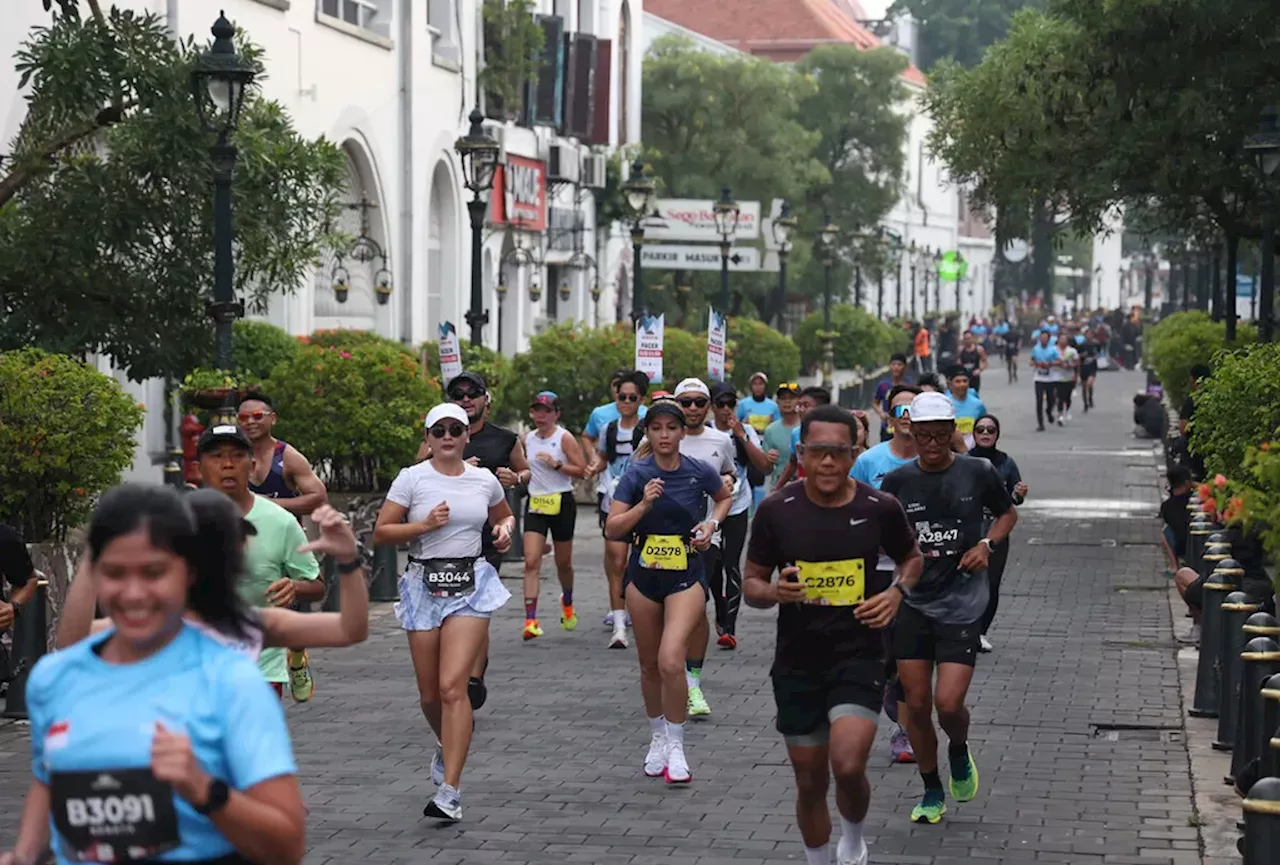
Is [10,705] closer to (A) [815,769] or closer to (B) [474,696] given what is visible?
(B) [474,696]

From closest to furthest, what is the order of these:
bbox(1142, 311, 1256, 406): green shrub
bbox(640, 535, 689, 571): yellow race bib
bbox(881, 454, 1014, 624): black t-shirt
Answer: bbox(881, 454, 1014, 624): black t-shirt < bbox(640, 535, 689, 571): yellow race bib < bbox(1142, 311, 1256, 406): green shrub

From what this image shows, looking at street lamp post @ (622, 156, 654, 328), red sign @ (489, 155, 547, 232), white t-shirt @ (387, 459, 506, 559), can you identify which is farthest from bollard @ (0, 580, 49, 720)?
red sign @ (489, 155, 547, 232)

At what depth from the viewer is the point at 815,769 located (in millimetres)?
7551

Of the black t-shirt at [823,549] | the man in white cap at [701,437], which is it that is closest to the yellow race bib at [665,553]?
the man in white cap at [701,437]

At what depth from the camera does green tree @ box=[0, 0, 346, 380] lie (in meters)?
15.7

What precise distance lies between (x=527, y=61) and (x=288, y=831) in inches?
1381

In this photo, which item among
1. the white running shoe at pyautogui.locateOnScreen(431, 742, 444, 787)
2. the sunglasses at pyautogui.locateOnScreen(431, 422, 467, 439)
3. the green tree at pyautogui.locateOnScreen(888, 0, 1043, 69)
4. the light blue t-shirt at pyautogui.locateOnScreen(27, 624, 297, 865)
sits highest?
the green tree at pyautogui.locateOnScreen(888, 0, 1043, 69)

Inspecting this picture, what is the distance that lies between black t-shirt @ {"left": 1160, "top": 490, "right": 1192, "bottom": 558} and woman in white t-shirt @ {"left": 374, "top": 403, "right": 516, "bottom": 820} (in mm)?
8975

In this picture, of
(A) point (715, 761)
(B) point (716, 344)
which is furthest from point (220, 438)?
(B) point (716, 344)

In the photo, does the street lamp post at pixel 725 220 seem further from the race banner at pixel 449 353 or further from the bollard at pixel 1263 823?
the bollard at pixel 1263 823

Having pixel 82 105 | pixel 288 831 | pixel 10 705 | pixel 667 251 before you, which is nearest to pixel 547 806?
pixel 10 705

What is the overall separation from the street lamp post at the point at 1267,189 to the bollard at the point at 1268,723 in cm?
1157

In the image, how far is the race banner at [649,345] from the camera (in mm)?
22172

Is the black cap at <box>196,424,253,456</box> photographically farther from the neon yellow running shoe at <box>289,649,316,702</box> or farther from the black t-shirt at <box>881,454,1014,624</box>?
the black t-shirt at <box>881,454,1014,624</box>
